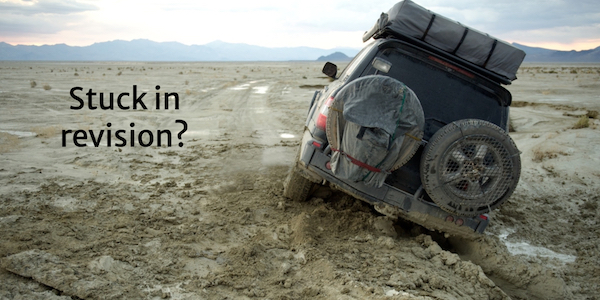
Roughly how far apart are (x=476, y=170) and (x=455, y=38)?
1.56 metres

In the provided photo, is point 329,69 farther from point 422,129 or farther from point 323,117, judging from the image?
point 422,129

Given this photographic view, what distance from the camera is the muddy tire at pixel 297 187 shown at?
14.6 ft

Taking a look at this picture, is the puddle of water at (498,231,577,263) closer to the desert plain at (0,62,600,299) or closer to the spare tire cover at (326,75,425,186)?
the desert plain at (0,62,600,299)

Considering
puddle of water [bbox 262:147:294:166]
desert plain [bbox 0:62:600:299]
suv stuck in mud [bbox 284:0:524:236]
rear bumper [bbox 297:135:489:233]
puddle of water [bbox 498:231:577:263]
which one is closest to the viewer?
desert plain [bbox 0:62:600:299]

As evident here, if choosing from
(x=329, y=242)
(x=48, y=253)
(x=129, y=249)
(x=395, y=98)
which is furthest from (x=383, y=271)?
(x=48, y=253)

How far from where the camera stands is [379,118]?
309 cm

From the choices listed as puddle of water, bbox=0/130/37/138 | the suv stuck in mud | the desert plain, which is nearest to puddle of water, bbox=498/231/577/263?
the desert plain

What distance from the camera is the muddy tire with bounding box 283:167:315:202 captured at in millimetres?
4453

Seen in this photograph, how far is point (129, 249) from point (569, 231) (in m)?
5.06

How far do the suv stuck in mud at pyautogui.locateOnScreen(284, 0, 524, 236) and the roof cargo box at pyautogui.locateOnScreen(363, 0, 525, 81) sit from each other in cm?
1

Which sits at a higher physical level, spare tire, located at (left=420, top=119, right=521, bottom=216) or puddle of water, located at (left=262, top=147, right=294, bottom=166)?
spare tire, located at (left=420, top=119, right=521, bottom=216)

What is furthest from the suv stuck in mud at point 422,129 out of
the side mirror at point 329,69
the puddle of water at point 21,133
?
the puddle of water at point 21,133

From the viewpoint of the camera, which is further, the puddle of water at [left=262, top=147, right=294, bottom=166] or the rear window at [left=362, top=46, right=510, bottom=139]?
the puddle of water at [left=262, top=147, right=294, bottom=166]

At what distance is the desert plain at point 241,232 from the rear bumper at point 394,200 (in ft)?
1.04
